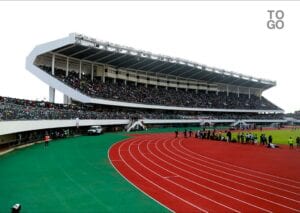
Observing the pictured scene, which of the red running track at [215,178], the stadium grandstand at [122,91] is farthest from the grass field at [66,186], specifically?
the stadium grandstand at [122,91]

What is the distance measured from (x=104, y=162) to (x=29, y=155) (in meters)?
5.83

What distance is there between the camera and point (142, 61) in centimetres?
5884

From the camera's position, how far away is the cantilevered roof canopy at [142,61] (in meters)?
47.3

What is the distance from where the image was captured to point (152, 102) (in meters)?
62.7

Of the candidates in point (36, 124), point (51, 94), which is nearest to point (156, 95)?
point (51, 94)

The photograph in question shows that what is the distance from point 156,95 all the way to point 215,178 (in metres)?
51.1

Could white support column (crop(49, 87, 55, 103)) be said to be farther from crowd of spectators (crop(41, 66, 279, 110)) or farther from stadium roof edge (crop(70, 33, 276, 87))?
stadium roof edge (crop(70, 33, 276, 87))

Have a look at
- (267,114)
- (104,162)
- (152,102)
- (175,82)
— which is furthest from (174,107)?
(104,162)

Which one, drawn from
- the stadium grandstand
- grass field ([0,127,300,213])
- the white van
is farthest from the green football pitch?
the white van

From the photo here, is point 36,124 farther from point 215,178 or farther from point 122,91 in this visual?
point 122,91

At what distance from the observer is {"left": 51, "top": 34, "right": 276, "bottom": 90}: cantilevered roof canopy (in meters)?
47.3

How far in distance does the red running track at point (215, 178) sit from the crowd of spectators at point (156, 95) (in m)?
27.1

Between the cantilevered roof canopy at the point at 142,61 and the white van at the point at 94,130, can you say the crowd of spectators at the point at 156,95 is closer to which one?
the cantilevered roof canopy at the point at 142,61

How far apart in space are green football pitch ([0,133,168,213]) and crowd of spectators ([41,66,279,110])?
28.1 metres
